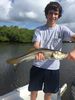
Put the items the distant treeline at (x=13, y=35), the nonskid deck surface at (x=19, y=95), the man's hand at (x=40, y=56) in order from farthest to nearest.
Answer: the distant treeline at (x=13, y=35)
the nonskid deck surface at (x=19, y=95)
the man's hand at (x=40, y=56)

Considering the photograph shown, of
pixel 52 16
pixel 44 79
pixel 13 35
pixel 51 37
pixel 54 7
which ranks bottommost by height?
pixel 13 35

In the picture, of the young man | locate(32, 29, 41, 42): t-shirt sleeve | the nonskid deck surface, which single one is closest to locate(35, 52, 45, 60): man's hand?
the young man

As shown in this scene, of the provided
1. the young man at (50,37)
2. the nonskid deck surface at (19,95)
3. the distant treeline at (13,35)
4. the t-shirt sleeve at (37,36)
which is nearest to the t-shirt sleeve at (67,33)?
the young man at (50,37)

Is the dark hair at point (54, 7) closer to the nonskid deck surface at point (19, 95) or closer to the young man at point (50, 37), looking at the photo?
the young man at point (50, 37)

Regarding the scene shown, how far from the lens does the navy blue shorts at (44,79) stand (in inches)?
200

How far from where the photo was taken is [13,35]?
280 feet

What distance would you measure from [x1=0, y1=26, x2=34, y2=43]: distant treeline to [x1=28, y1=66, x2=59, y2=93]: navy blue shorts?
255 ft

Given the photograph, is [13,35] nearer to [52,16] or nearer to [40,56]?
[52,16]

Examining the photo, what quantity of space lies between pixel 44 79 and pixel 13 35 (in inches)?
3175

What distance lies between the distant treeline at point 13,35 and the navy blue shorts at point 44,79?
77.7m

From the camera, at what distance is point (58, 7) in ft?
16.1

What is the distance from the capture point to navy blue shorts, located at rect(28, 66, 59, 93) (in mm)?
5086

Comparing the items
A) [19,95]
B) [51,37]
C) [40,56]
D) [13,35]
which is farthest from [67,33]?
[13,35]

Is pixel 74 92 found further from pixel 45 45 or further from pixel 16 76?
pixel 16 76
